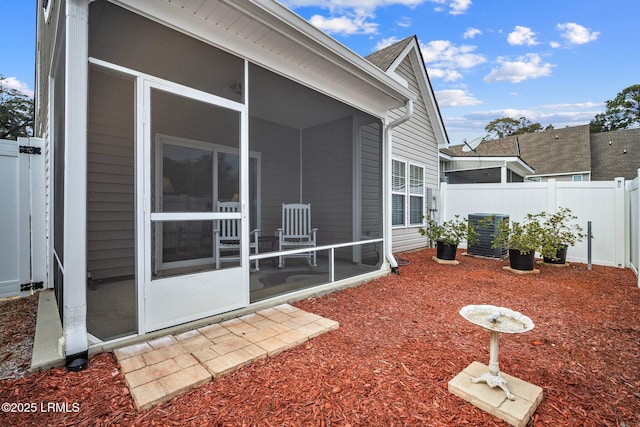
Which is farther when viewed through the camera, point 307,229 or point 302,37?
point 307,229

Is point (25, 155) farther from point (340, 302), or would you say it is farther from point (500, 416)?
point (500, 416)

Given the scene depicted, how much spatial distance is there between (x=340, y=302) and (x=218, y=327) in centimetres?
138

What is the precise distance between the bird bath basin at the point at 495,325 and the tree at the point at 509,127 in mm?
38412

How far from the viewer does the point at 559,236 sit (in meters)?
5.30

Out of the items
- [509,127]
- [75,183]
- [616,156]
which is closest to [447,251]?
[75,183]

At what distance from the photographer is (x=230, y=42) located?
2553 millimetres

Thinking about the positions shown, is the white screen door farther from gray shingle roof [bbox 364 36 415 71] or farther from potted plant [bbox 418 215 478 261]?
gray shingle roof [bbox 364 36 415 71]

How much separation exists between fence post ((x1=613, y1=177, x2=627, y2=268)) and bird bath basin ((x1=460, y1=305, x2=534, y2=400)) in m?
5.44

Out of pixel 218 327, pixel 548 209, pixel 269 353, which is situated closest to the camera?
pixel 269 353

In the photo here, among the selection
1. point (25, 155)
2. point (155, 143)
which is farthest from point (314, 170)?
point (25, 155)

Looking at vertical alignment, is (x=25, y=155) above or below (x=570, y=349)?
above

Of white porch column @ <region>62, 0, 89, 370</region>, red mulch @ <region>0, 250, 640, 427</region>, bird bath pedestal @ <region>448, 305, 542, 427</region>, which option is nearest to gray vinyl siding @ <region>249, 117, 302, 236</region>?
red mulch @ <region>0, 250, 640, 427</region>

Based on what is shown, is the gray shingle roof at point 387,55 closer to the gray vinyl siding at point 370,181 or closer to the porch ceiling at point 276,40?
the gray vinyl siding at point 370,181

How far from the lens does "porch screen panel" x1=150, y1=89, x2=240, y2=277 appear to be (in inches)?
91.3
